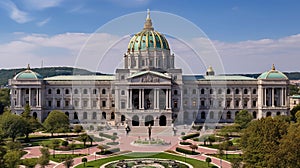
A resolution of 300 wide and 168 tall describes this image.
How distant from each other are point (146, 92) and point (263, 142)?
41.2m

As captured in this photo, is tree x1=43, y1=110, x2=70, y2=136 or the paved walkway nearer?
the paved walkway

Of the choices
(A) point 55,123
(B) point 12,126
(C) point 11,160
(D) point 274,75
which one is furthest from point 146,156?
(D) point 274,75

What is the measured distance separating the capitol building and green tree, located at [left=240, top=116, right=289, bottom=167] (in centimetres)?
3165

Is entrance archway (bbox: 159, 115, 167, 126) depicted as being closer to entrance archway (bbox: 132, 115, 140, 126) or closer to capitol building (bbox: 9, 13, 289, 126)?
capitol building (bbox: 9, 13, 289, 126)

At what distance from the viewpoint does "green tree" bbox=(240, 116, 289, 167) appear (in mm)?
28234

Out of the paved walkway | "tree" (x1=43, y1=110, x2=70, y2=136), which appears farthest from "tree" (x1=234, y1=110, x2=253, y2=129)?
"tree" (x1=43, y1=110, x2=70, y2=136)

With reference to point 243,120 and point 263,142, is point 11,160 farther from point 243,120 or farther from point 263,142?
point 243,120

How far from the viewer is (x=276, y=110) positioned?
7344 cm

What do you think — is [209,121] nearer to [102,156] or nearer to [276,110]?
[276,110]

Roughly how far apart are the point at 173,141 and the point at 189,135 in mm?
5035

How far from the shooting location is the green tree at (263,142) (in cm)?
2823

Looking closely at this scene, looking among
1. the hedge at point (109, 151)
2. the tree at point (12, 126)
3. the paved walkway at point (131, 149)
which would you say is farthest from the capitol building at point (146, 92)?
the hedge at point (109, 151)

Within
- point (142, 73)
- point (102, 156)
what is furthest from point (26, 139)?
point (142, 73)

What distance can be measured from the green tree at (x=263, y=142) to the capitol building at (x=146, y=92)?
31.6 m
